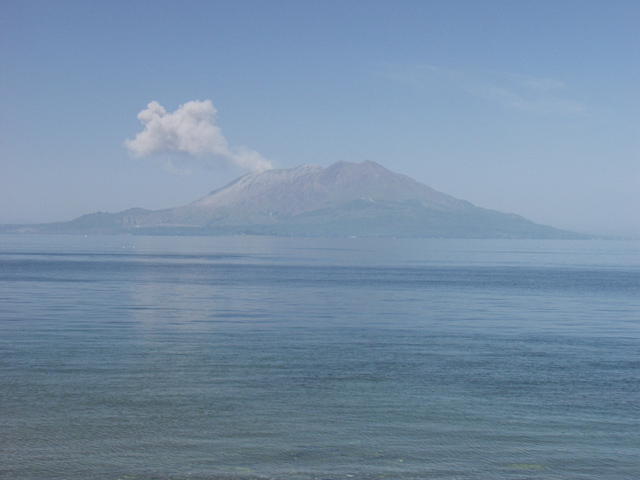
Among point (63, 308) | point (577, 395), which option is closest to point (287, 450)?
point (577, 395)

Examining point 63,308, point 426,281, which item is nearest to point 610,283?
point 426,281

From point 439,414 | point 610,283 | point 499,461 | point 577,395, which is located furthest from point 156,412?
point 610,283

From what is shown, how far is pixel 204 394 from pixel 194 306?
29183 millimetres

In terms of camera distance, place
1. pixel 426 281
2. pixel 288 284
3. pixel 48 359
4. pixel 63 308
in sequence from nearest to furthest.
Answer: pixel 48 359 → pixel 63 308 → pixel 288 284 → pixel 426 281

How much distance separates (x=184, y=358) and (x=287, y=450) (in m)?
12.5

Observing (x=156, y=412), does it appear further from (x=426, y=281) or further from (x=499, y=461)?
(x=426, y=281)

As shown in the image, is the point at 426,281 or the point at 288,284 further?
the point at 426,281

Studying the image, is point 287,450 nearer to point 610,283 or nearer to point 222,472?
point 222,472

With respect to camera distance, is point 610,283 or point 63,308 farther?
point 610,283

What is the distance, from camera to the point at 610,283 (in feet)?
282

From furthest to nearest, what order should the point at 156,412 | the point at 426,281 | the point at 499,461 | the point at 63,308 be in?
the point at 426,281
the point at 63,308
the point at 156,412
the point at 499,461

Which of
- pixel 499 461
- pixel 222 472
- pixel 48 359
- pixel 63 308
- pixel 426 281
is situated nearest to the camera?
pixel 222 472

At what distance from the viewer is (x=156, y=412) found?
19094 mm

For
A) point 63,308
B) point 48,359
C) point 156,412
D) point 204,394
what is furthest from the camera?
point 63,308
